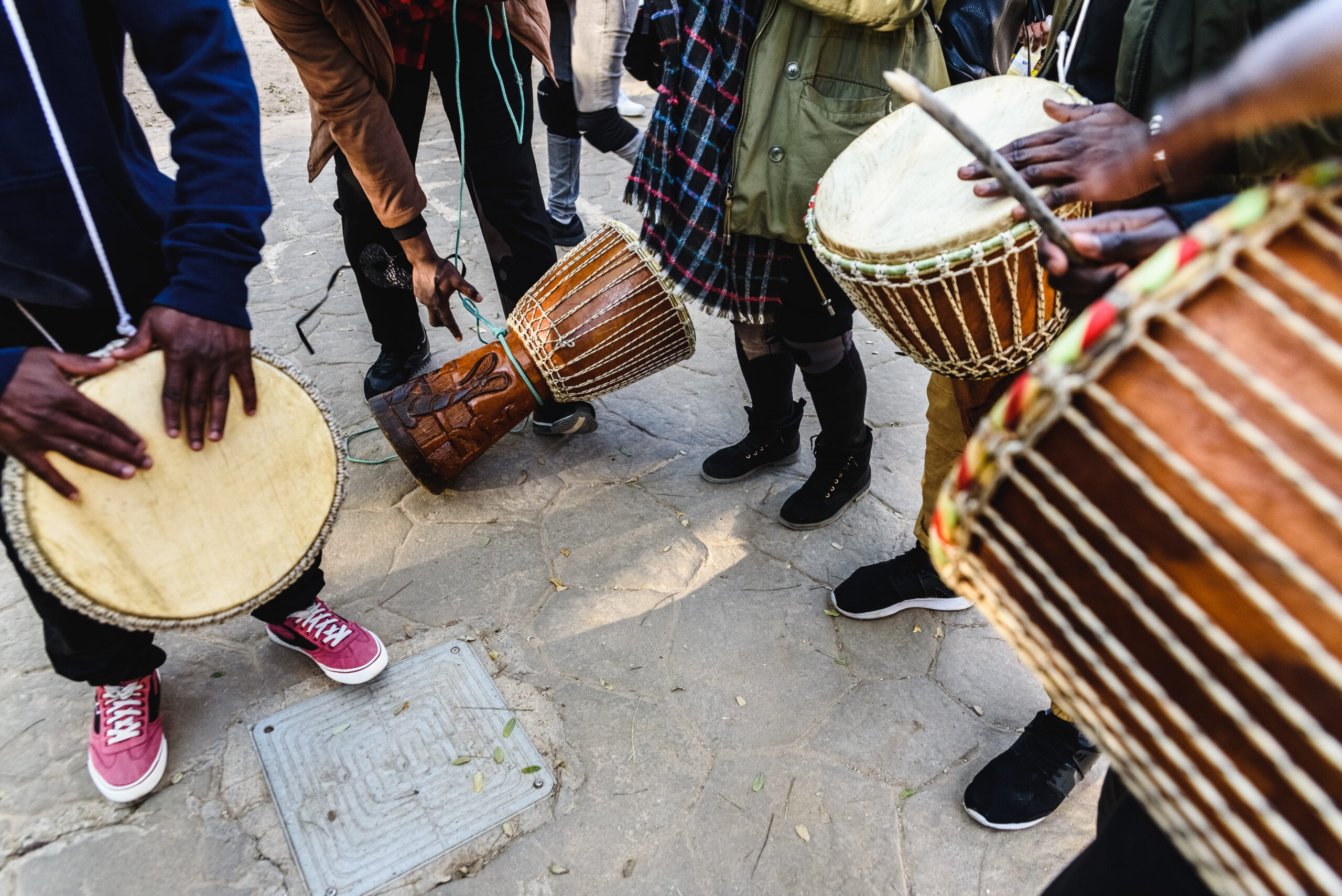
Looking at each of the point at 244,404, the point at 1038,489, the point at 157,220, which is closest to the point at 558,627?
the point at 244,404

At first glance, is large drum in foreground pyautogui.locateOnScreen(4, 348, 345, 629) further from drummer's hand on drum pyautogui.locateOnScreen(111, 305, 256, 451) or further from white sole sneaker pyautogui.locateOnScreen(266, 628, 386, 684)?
white sole sneaker pyautogui.locateOnScreen(266, 628, 386, 684)

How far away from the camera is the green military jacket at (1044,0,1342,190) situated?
103cm

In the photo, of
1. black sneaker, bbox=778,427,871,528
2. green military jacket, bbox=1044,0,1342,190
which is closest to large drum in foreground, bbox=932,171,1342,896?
green military jacket, bbox=1044,0,1342,190

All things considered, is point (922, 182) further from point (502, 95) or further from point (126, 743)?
point (126, 743)

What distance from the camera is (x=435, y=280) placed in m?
2.27

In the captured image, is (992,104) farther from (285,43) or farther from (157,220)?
(285,43)

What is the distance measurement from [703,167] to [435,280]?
0.95 meters

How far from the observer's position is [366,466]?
8.45 ft

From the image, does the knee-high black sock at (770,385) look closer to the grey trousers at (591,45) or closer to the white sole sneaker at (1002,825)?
the white sole sneaker at (1002,825)

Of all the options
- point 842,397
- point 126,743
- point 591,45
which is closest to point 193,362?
point 126,743

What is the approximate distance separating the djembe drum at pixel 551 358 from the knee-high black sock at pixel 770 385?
0.68 ft

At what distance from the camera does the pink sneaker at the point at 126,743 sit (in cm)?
160

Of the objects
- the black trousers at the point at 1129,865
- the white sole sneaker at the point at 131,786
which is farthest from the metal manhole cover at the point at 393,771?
the black trousers at the point at 1129,865

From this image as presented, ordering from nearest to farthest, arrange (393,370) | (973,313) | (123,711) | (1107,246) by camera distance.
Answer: (1107,246)
(973,313)
(123,711)
(393,370)
